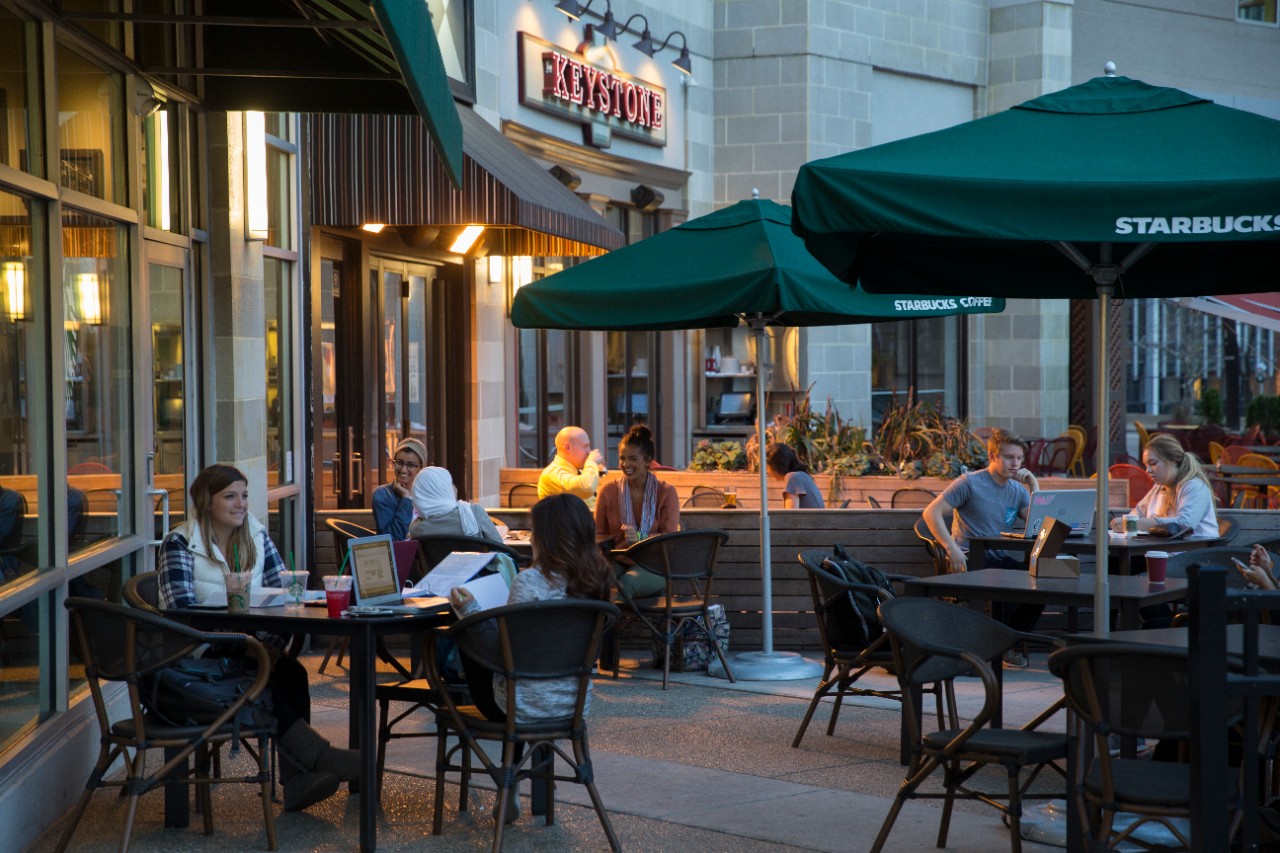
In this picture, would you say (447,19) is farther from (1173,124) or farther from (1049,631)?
(1173,124)

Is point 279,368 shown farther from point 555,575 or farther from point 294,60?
point 555,575

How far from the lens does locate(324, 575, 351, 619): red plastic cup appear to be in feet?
18.5

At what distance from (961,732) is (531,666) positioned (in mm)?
1472

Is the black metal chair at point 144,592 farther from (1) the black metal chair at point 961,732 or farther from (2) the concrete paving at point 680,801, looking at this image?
(1) the black metal chair at point 961,732

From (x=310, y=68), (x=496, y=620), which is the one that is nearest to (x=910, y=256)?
(x=496, y=620)

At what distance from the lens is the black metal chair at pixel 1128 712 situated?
427cm

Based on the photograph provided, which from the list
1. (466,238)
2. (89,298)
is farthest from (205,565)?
(466,238)

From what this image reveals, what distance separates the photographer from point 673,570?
8.65 metres

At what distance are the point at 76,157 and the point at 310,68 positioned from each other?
1.19 meters

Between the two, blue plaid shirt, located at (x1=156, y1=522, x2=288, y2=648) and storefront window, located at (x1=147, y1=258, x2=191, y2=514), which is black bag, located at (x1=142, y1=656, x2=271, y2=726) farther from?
storefront window, located at (x1=147, y1=258, x2=191, y2=514)

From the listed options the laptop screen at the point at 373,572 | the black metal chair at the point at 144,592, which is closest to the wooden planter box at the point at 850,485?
the laptop screen at the point at 373,572

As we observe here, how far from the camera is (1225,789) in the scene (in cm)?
355

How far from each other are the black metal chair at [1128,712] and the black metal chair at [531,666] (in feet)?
5.35

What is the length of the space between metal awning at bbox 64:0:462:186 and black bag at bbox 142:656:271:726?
202 centimetres
